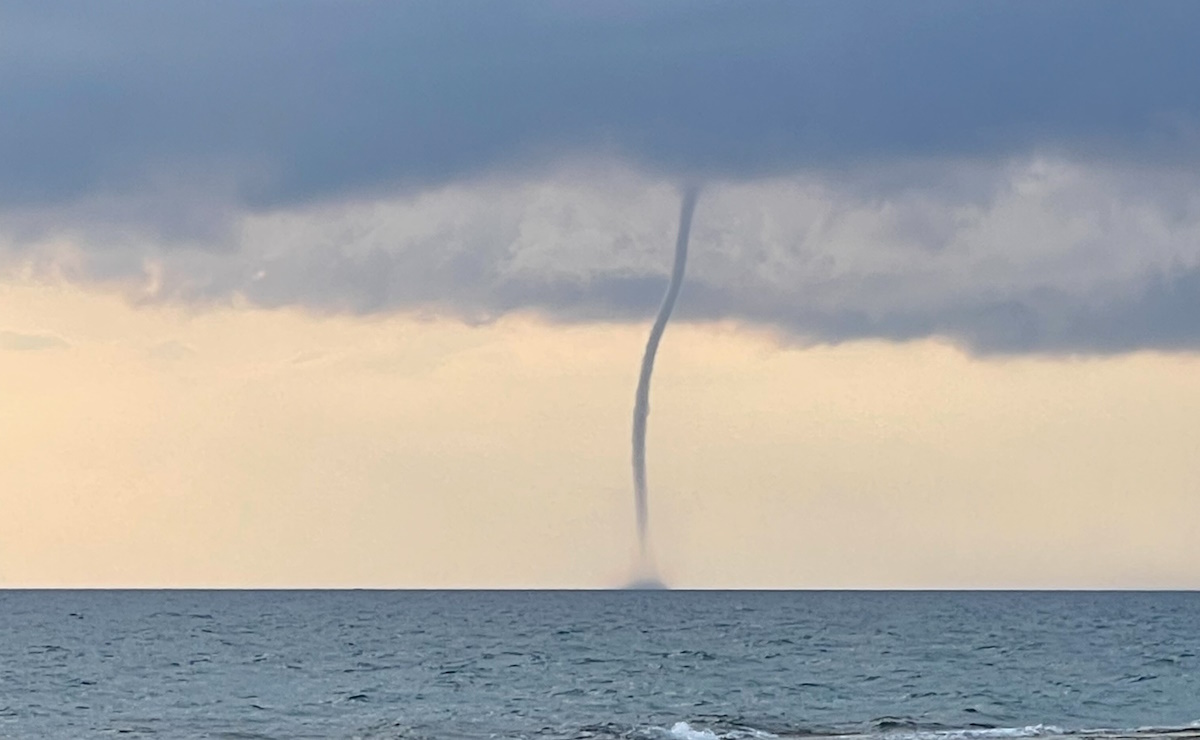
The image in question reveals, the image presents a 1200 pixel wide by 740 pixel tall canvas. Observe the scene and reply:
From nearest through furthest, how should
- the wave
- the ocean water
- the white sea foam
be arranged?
the wave
the white sea foam
the ocean water

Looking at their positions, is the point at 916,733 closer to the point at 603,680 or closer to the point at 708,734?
the point at 708,734

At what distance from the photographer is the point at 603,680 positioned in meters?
72.8

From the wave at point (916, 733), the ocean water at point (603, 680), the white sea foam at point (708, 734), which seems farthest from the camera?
the ocean water at point (603, 680)

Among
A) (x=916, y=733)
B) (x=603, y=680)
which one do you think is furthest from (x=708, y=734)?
(x=603, y=680)

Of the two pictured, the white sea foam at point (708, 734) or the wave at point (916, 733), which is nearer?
the wave at point (916, 733)

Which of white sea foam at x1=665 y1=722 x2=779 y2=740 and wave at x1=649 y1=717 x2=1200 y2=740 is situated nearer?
wave at x1=649 y1=717 x2=1200 y2=740

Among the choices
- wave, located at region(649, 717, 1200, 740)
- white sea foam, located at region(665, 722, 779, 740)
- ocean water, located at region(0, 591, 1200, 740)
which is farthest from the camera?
ocean water, located at region(0, 591, 1200, 740)

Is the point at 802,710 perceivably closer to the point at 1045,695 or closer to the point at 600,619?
the point at 1045,695

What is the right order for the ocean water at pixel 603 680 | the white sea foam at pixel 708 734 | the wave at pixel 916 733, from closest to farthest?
1. the wave at pixel 916 733
2. the white sea foam at pixel 708 734
3. the ocean water at pixel 603 680

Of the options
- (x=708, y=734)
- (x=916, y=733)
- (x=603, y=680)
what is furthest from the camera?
(x=603, y=680)

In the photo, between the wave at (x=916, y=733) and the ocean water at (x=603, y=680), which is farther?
the ocean water at (x=603, y=680)

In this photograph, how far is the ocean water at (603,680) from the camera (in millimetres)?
52875

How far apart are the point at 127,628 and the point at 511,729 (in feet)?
286

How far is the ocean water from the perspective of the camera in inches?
2082
